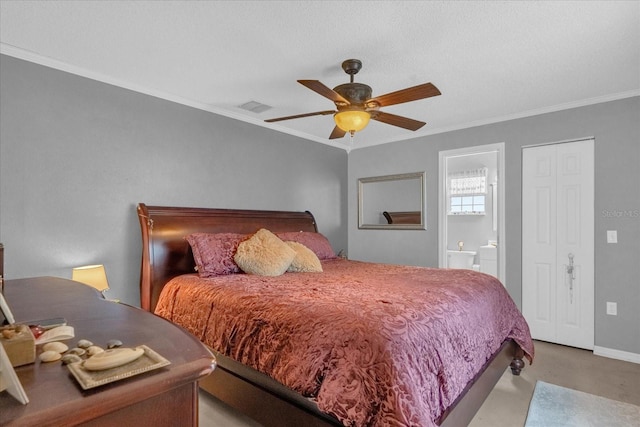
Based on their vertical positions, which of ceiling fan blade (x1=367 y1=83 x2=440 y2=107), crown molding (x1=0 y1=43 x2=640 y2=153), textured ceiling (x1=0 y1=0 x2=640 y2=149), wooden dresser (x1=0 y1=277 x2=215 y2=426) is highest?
textured ceiling (x1=0 y1=0 x2=640 y2=149)

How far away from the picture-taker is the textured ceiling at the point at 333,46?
79.3 inches

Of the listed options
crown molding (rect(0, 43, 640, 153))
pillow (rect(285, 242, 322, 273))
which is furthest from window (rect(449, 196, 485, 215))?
pillow (rect(285, 242, 322, 273))

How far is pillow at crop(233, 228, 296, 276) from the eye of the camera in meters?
2.91

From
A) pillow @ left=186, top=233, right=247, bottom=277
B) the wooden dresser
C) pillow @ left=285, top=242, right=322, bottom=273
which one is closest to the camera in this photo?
the wooden dresser

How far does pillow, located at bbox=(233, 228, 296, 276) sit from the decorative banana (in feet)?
7.30

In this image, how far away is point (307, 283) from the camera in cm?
253

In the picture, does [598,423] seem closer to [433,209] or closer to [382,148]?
[433,209]

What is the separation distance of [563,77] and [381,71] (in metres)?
1.58

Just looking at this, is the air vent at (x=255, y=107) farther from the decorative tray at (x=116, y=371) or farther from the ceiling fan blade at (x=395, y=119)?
the decorative tray at (x=116, y=371)

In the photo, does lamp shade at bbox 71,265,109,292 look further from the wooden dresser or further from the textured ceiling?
the wooden dresser

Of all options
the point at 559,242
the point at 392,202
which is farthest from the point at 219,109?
the point at 559,242

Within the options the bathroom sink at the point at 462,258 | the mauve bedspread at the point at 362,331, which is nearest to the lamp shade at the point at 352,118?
the mauve bedspread at the point at 362,331

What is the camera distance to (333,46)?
7.80ft

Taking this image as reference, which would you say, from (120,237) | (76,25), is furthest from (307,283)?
(76,25)
